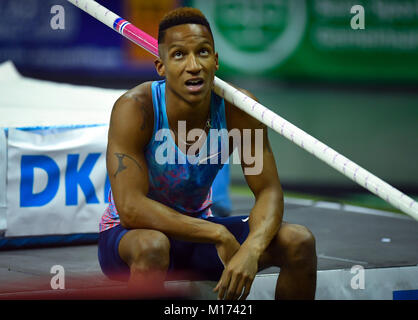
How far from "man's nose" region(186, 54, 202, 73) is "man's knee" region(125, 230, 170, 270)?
600 mm

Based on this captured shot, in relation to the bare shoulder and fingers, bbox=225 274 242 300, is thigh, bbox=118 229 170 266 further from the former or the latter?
the bare shoulder

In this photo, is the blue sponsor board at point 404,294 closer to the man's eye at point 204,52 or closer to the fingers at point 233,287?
the fingers at point 233,287

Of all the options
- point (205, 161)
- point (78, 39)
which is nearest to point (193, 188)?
point (205, 161)

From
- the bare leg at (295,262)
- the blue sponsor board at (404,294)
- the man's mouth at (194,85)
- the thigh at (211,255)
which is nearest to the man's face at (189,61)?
the man's mouth at (194,85)

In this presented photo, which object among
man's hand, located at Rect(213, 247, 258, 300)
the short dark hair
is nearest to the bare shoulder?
the short dark hair

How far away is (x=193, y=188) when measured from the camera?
2879 mm

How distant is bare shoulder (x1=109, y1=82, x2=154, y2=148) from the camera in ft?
8.87

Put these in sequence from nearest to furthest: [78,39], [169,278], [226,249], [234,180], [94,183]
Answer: [226,249] < [169,278] < [94,183] < [78,39] < [234,180]

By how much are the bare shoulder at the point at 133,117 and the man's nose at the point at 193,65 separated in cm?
22

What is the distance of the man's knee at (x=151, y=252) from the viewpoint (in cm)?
250

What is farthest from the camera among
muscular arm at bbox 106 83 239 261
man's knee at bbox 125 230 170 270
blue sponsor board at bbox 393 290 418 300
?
blue sponsor board at bbox 393 290 418 300

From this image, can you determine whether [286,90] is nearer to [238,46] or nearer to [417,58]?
[238,46]

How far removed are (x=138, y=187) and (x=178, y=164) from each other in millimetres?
217

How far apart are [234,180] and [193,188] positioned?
456 centimetres
